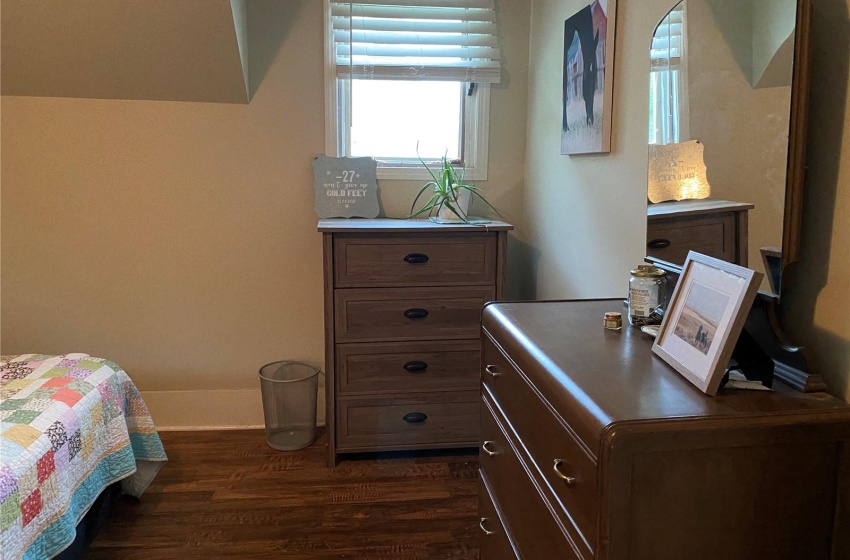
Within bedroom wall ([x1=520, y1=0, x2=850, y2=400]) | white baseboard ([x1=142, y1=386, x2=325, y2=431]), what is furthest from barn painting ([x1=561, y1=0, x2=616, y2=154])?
white baseboard ([x1=142, y1=386, x2=325, y2=431])

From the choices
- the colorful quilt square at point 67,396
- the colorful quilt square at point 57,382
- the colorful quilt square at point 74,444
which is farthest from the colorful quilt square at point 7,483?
the colorful quilt square at point 57,382

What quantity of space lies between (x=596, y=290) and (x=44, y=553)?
5.87 ft

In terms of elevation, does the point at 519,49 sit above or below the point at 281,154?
above

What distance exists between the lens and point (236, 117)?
282 centimetres

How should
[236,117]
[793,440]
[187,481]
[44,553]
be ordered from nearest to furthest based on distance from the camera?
1. [793,440]
2. [44,553]
3. [187,481]
4. [236,117]

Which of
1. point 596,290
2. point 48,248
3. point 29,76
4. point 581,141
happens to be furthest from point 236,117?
point 596,290

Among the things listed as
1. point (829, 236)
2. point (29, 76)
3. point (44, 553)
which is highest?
point (29, 76)

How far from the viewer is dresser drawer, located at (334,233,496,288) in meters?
2.51

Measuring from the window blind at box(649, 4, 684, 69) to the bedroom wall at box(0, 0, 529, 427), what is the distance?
1.32 metres

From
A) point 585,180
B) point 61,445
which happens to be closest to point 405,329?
point 585,180

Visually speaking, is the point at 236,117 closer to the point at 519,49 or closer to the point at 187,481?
the point at 519,49

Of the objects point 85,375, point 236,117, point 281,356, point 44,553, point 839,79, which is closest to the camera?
point 839,79

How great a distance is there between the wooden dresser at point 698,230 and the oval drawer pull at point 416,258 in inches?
40.1

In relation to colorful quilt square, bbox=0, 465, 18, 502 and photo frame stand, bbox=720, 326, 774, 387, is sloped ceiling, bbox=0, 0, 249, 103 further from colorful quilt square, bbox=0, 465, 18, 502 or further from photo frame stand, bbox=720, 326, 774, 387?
photo frame stand, bbox=720, 326, 774, 387
